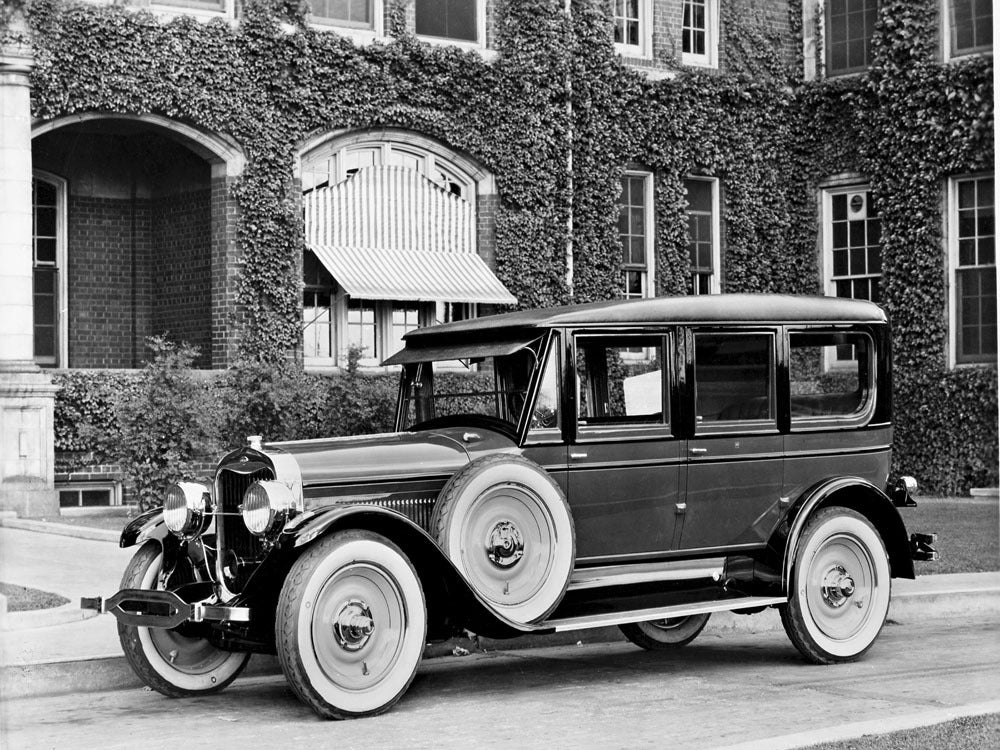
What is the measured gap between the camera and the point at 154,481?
14.7 meters

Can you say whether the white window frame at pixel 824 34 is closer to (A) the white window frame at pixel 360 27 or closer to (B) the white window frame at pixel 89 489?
(A) the white window frame at pixel 360 27

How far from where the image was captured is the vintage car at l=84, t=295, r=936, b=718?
7.04 metres

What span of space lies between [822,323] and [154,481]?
26.2ft

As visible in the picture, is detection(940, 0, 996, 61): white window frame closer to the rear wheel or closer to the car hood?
the rear wheel

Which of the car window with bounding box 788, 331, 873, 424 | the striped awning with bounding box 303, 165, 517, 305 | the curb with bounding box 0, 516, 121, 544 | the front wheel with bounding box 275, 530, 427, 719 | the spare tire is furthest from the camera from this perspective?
the striped awning with bounding box 303, 165, 517, 305

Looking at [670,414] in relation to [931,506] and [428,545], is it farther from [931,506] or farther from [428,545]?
[931,506]

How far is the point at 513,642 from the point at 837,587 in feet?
6.83

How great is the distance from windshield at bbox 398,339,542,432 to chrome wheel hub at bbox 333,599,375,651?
1481mm

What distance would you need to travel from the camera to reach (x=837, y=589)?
28.0 feet

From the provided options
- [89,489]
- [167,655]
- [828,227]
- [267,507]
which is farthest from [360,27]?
[267,507]

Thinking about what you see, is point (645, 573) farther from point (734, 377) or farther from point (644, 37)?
point (644, 37)

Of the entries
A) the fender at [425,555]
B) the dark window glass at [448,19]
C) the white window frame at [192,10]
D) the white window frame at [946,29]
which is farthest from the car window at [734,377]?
the white window frame at [946,29]

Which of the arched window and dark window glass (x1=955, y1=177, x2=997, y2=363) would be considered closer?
the arched window

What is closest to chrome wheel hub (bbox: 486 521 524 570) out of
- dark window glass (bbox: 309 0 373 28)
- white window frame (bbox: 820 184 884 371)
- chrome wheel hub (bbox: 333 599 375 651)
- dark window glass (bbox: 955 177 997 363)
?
chrome wheel hub (bbox: 333 599 375 651)
